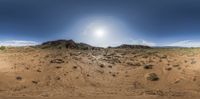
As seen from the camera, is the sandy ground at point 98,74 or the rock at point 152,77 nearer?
the sandy ground at point 98,74

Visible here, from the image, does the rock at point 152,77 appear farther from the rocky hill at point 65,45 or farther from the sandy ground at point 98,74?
the rocky hill at point 65,45

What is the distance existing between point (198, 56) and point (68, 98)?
18.9 m

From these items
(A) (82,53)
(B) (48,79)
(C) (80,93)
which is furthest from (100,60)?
(C) (80,93)

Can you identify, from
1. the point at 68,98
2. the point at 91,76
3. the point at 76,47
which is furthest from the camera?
the point at 76,47

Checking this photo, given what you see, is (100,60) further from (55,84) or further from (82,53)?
(55,84)

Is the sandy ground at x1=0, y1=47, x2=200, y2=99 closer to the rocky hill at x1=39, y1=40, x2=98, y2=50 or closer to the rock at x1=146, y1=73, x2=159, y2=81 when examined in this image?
the rock at x1=146, y1=73, x2=159, y2=81

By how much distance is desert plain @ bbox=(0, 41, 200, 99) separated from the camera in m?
27.6

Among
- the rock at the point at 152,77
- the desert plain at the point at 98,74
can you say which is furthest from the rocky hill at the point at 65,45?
the rock at the point at 152,77

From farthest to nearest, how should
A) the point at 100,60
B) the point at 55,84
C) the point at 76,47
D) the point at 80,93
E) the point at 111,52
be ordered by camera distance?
the point at 76,47 < the point at 111,52 < the point at 100,60 < the point at 55,84 < the point at 80,93

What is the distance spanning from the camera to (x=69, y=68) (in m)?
34.4

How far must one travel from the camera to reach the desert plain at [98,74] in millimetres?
27625

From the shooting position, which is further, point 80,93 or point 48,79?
point 48,79

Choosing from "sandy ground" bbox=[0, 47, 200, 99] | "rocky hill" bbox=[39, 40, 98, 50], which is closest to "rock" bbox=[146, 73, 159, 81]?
"sandy ground" bbox=[0, 47, 200, 99]

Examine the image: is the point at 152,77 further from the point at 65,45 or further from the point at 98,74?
the point at 65,45
